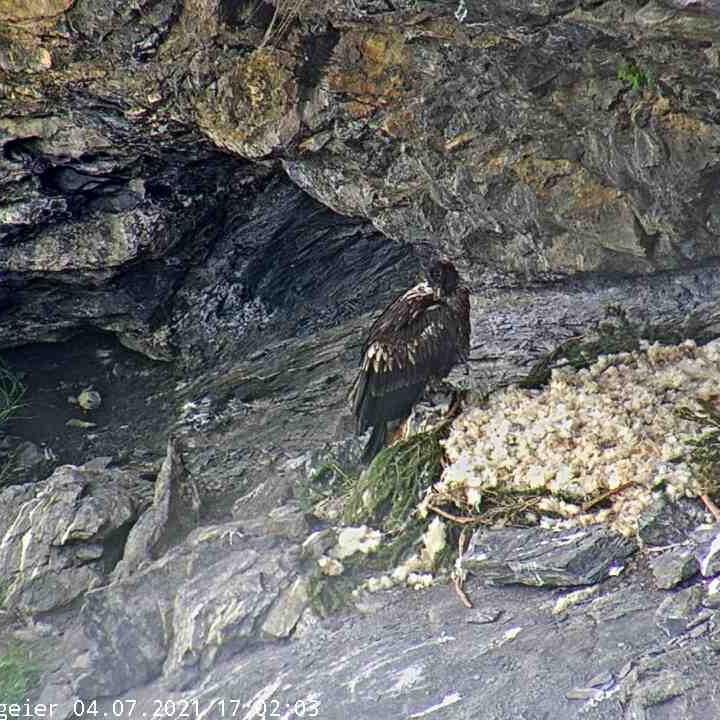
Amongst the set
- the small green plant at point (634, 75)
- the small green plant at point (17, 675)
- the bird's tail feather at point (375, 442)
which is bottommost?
the small green plant at point (17, 675)

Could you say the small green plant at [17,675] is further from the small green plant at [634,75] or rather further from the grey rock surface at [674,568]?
the small green plant at [634,75]

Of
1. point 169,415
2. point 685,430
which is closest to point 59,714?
point 169,415

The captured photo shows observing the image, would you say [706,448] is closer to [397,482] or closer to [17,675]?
[397,482]

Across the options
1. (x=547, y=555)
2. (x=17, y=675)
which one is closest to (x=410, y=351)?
(x=547, y=555)

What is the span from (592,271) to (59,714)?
295 centimetres

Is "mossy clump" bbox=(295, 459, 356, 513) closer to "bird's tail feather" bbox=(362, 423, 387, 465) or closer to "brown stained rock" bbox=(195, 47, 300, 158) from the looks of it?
"bird's tail feather" bbox=(362, 423, 387, 465)

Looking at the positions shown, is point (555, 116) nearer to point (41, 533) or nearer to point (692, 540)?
point (692, 540)

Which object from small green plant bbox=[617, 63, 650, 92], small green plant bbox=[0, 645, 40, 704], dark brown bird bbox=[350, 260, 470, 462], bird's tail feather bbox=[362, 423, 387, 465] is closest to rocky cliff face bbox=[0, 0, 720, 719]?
small green plant bbox=[617, 63, 650, 92]

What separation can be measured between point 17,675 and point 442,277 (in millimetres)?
2723

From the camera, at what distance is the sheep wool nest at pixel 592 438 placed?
421 centimetres

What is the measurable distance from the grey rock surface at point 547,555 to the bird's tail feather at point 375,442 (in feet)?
4.27

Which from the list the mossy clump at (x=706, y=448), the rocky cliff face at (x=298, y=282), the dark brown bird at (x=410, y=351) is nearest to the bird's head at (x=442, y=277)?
the dark brown bird at (x=410, y=351)

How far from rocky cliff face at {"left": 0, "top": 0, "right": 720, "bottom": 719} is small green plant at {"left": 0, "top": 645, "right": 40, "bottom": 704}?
0.39ft

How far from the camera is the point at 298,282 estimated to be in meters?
6.22
